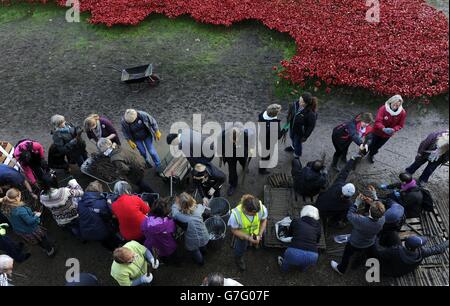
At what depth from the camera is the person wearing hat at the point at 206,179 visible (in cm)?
631

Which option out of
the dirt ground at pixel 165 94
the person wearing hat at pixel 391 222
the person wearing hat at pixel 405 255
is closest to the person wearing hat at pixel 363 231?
the person wearing hat at pixel 405 255

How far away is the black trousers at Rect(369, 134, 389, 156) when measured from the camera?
757 centimetres

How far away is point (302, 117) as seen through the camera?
721cm

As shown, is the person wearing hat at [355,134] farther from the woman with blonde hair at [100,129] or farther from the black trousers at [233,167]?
the woman with blonde hair at [100,129]

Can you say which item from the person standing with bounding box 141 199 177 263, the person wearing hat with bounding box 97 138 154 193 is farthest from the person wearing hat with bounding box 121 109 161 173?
the person standing with bounding box 141 199 177 263

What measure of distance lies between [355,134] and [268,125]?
179 centimetres

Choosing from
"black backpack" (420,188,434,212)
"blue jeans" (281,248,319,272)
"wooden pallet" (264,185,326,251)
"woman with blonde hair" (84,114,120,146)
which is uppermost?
"woman with blonde hair" (84,114,120,146)

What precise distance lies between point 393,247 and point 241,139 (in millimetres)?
3208

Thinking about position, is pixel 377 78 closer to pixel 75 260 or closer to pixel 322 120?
pixel 322 120

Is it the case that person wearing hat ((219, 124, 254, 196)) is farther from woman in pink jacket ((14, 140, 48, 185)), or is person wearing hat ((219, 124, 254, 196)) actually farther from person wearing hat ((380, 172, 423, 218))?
woman in pink jacket ((14, 140, 48, 185))

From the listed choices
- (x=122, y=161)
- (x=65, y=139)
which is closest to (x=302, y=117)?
(x=122, y=161)

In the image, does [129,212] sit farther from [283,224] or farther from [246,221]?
[283,224]

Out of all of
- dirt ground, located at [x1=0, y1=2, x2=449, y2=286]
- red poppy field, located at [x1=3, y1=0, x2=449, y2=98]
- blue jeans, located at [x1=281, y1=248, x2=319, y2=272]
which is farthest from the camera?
red poppy field, located at [x1=3, y1=0, x2=449, y2=98]

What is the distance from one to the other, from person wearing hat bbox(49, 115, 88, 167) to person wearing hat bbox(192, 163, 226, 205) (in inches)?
111
